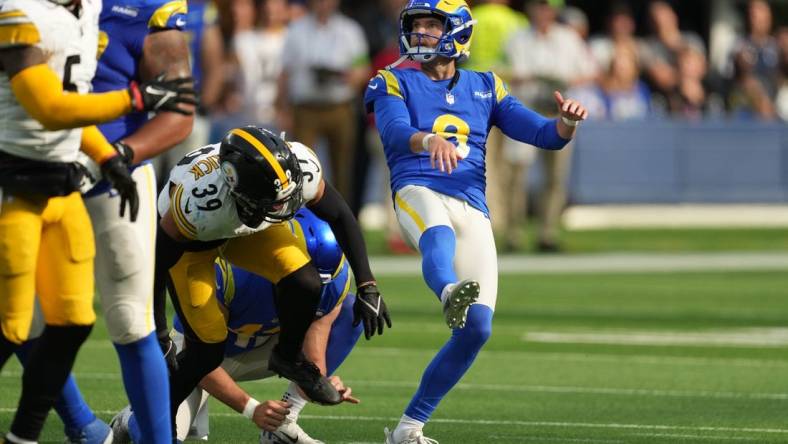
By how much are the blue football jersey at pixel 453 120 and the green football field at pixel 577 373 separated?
1042mm

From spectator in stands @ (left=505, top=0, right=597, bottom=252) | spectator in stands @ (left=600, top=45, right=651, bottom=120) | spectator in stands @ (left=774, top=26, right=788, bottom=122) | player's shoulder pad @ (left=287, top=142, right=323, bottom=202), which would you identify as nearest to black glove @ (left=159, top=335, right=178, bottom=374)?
player's shoulder pad @ (left=287, top=142, right=323, bottom=202)

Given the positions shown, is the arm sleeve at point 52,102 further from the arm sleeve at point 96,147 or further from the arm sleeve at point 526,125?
the arm sleeve at point 526,125

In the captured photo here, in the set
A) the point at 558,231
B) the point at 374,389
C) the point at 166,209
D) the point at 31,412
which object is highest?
the point at 166,209

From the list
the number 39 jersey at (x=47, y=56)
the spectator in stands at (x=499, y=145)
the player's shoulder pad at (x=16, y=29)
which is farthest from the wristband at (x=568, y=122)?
the spectator in stands at (x=499, y=145)

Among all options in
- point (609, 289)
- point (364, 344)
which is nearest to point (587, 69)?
point (609, 289)

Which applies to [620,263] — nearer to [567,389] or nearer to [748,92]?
[748,92]

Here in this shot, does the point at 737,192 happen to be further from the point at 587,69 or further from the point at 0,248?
the point at 0,248

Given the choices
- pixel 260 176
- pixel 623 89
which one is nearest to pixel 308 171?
pixel 260 176

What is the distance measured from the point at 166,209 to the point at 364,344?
3919 mm

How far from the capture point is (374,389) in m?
8.69

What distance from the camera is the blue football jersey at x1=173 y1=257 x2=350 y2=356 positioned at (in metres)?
7.19

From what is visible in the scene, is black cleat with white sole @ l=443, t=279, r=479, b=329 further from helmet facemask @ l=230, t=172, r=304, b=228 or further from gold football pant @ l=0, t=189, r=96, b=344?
gold football pant @ l=0, t=189, r=96, b=344

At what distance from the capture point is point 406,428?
267 inches

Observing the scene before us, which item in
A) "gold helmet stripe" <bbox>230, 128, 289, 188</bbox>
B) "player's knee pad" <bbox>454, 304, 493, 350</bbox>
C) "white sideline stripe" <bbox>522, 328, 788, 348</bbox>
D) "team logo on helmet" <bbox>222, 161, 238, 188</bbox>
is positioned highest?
"gold helmet stripe" <bbox>230, 128, 289, 188</bbox>
